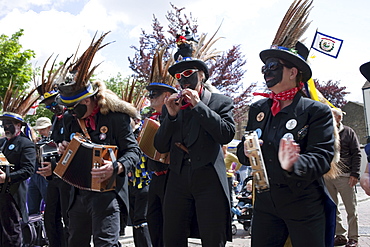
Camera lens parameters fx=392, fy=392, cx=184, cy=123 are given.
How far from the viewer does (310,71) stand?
338 cm

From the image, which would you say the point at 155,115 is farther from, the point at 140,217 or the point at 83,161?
the point at 83,161

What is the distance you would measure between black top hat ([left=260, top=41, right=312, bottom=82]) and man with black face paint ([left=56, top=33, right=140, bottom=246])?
5.86 feet

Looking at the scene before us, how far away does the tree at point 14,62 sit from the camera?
60.0 ft

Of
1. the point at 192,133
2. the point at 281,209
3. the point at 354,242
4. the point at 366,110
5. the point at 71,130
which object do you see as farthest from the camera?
the point at 366,110

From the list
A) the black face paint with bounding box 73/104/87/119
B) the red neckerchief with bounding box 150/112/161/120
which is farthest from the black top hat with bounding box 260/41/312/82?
the red neckerchief with bounding box 150/112/161/120

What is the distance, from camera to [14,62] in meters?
19.0

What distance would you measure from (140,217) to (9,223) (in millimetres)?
2085

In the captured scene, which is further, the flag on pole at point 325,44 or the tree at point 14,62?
the tree at point 14,62

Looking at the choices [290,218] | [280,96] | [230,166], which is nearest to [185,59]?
[280,96]

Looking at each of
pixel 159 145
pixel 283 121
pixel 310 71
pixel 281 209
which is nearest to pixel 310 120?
pixel 283 121

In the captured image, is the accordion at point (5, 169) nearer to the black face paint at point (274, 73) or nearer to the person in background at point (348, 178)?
the black face paint at point (274, 73)

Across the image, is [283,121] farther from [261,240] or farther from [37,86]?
[37,86]

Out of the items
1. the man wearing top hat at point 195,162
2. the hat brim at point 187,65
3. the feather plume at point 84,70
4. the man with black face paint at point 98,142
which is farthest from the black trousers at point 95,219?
the hat brim at point 187,65

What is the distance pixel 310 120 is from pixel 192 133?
1.23m
